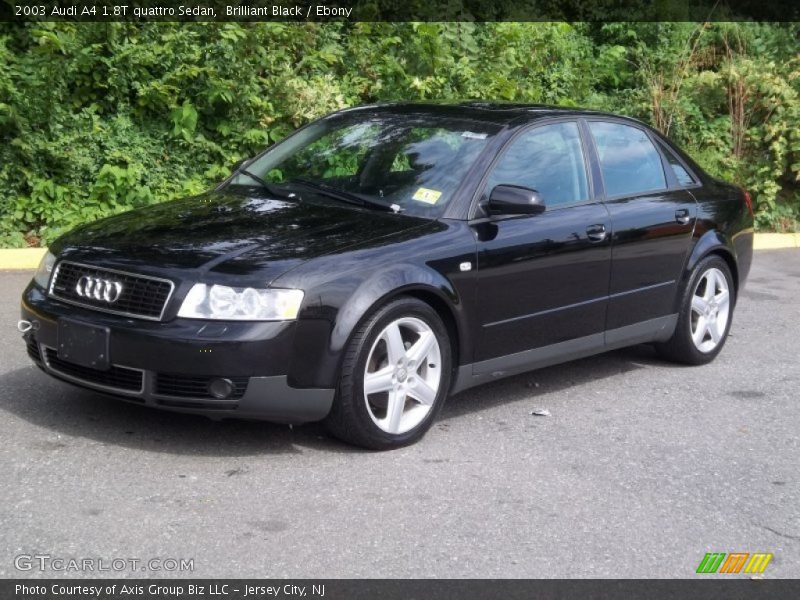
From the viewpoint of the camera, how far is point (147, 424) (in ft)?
18.5

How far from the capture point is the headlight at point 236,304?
5023 mm

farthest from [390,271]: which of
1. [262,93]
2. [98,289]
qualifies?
[262,93]

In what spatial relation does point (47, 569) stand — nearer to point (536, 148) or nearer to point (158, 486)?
point (158, 486)

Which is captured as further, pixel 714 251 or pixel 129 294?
pixel 714 251

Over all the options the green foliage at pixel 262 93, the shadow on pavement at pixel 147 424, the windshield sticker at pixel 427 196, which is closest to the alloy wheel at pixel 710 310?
the shadow on pavement at pixel 147 424

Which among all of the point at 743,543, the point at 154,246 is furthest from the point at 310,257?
the point at 743,543

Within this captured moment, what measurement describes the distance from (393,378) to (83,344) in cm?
139

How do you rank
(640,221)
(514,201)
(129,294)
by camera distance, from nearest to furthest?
(129,294)
(514,201)
(640,221)

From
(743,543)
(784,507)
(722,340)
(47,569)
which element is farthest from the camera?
(722,340)

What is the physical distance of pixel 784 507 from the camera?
16.6 feet

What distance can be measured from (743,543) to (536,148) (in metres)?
2.64

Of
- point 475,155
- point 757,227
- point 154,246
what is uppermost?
point 475,155

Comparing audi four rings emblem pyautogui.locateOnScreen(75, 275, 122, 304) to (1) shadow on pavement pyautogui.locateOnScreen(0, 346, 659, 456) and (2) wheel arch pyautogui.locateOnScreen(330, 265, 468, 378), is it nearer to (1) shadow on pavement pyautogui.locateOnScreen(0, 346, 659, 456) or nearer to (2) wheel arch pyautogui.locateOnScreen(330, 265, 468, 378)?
(1) shadow on pavement pyautogui.locateOnScreen(0, 346, 659, 456)
